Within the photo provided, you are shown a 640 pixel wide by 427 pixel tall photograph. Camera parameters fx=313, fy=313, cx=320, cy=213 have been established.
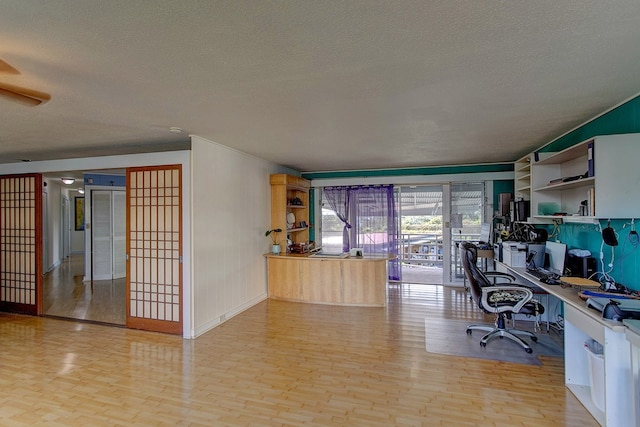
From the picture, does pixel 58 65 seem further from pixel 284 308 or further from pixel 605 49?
pixel 284 308

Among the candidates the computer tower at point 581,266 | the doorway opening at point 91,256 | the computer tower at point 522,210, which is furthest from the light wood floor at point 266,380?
the computer tower at point 522,210

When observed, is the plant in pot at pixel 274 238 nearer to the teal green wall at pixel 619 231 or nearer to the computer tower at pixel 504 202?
the computer tower at pixel 504 202

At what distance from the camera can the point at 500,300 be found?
11.0ft

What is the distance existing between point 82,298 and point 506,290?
650cm

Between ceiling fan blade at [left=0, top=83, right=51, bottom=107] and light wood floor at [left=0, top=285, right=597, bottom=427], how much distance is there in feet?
7.29

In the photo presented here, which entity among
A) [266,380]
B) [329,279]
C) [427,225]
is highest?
[427,225]

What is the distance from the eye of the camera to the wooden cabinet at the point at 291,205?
565 centimetres

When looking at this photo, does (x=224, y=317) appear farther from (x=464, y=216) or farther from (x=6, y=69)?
(x=464, y=216)

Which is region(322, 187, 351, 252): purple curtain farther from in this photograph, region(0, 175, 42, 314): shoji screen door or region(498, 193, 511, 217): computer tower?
region(0, 175, 42, 314): shoji screen door

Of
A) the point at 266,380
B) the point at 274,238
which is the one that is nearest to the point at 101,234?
the point at 274,238

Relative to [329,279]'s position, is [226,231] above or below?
above

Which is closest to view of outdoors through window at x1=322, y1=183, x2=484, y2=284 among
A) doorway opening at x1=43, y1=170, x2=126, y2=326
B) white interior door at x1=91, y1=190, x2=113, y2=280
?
doorway opening at x1=43, y1=170, x2=126, y2=326

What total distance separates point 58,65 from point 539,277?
434cm

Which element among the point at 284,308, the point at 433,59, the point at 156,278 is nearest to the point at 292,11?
the point at 433,59
